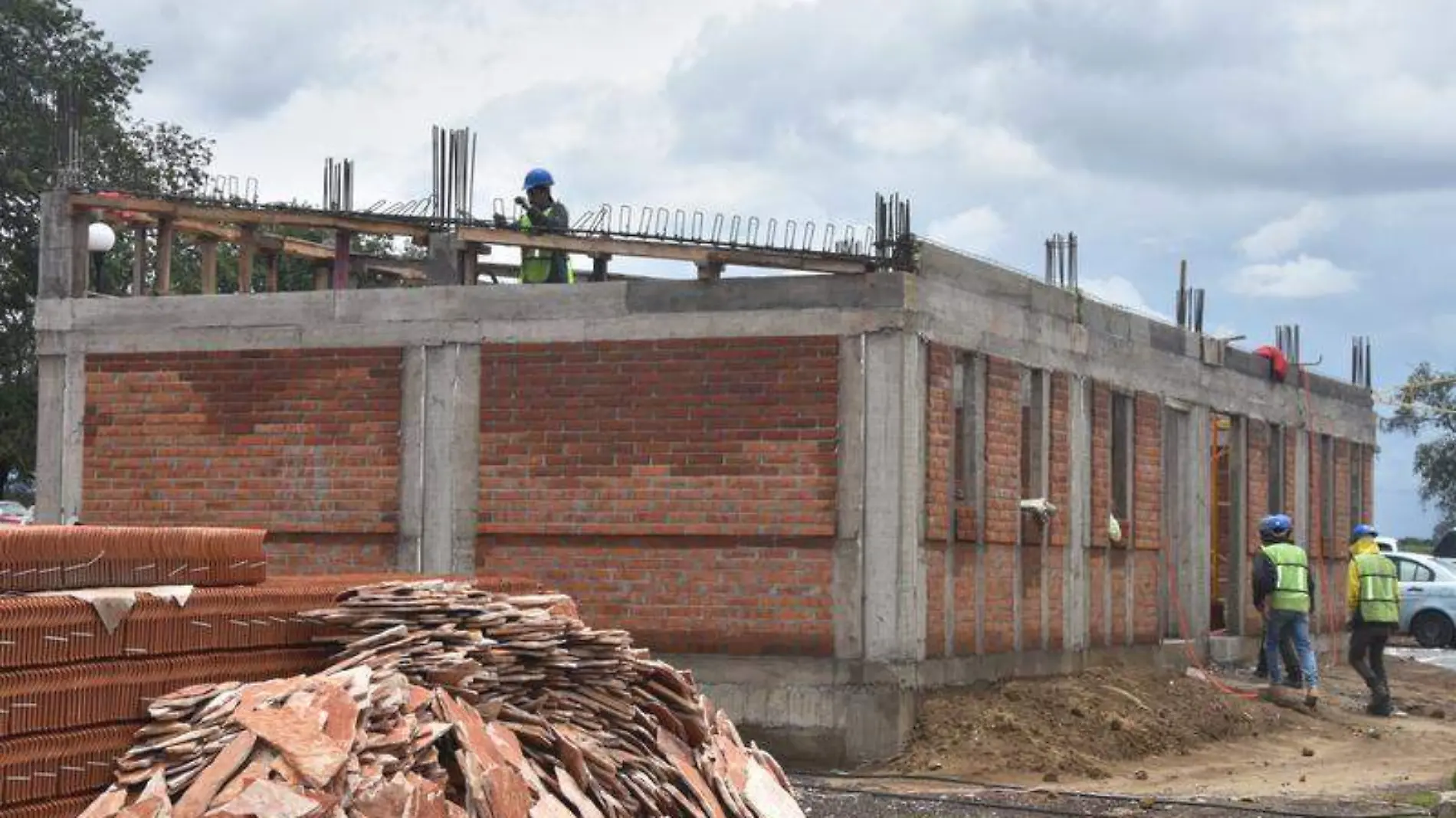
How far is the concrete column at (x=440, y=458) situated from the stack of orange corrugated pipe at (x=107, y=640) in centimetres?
708

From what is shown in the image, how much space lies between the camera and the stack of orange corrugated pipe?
731 centimetres

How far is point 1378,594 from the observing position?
64.6 ft

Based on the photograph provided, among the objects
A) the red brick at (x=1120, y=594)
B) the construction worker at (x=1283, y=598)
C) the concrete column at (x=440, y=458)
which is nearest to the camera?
the concrete column at (x=440, y=458)

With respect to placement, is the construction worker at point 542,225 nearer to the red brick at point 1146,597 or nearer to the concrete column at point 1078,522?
the concrete column at point 1078,522

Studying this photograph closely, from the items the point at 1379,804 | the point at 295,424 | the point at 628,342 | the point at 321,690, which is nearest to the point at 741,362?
the point at 628,342

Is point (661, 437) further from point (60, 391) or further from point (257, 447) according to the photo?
point (60, 391)

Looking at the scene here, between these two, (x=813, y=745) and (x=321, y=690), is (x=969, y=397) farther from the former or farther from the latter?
(x=321, y=690)

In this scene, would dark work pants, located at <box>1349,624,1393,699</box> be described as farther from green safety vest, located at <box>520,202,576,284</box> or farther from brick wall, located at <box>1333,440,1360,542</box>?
green safety vest, located at <box>520,202,576,284</box>

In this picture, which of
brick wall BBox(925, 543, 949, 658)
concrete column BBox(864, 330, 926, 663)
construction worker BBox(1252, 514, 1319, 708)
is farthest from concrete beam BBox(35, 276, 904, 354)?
construction worker BBox(1252, 514, 1319, 708)

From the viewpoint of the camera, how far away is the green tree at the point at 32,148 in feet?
129

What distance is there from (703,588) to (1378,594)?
794 cm

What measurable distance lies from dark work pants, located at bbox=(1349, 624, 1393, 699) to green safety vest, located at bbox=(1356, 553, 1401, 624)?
10cm

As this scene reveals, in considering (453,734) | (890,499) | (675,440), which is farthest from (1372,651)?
(453,734)

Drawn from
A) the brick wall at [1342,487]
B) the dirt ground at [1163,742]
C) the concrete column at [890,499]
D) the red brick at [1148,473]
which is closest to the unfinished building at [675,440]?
the concrete column at [890,499]
